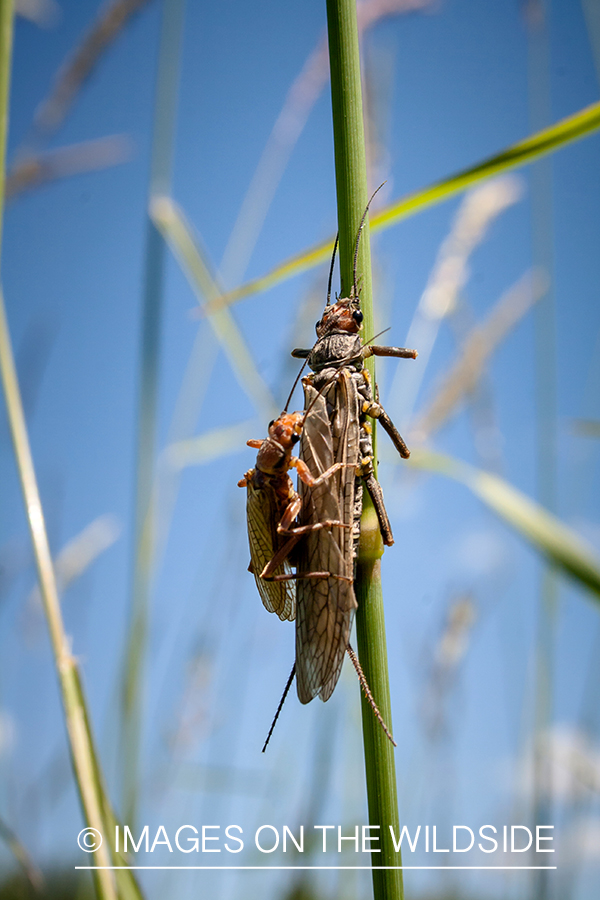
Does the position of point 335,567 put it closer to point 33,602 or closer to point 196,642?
point 196,642

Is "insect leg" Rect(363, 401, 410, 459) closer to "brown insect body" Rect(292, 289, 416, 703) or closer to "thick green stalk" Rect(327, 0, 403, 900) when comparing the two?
"brown insect body" Rect(292, 289, 416, 703)

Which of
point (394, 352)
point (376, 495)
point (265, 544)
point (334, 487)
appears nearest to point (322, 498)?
point (334, 487)

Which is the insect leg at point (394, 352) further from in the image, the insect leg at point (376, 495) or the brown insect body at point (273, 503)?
the insect leg at point (376, 495)

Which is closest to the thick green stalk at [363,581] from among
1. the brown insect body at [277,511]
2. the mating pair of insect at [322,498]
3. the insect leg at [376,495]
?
the mating pair of insect at [322,498]

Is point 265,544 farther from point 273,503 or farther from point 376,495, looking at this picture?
point 376,495

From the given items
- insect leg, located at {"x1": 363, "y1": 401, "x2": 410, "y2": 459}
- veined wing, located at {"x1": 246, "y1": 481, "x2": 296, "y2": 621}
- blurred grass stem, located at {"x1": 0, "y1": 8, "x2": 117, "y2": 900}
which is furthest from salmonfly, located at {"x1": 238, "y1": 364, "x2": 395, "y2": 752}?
blurred grass stem, located at {"x1": 0, "y1": 8, "x2": 117, "y2": 900}
